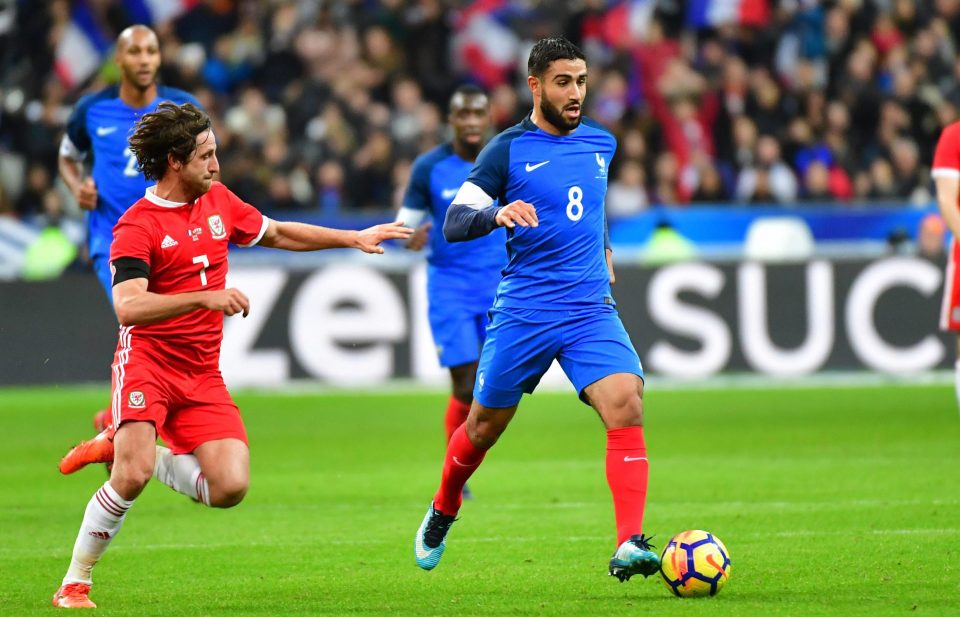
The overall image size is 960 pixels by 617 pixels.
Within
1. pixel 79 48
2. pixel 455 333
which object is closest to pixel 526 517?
pixel 455 333

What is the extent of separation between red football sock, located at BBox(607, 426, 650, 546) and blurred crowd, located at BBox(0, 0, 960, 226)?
12.1 m

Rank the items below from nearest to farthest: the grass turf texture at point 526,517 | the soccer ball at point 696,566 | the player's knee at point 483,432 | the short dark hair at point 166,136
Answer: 1. the soccer ball at point 696,566
2. the grass turf texture at point 526,517
3. the short dark hair at point 166,136
4. the player's knee at point 483,432

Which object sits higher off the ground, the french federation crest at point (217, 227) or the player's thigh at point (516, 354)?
the french federation crest at point (217, 227)

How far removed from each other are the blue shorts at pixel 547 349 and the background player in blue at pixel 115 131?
3.38 metres

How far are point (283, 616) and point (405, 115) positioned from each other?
47.4ft

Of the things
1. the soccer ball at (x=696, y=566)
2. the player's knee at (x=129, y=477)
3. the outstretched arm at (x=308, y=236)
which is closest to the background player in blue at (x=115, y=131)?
the outstretched arm at (x=308, y=236)

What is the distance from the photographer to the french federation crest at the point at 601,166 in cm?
748

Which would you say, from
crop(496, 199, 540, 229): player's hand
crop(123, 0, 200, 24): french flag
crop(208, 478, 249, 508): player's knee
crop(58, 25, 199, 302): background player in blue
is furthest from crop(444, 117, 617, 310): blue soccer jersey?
crop(123, 0, 200, 24): french flag

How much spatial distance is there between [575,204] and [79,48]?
14.9 m

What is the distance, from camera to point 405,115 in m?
20.7

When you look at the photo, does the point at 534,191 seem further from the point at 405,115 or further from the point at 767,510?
the point at 405,115

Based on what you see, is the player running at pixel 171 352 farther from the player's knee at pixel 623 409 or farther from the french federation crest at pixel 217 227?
the player's knee at pixel 623 409

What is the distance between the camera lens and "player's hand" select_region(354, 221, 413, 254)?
24.5ft

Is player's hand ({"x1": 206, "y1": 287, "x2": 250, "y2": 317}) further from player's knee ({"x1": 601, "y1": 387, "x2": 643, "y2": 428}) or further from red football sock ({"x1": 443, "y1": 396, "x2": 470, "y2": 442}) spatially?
red football sock ({"x1": 443, "y1": 396, "x2": 470, "y2": 442})
